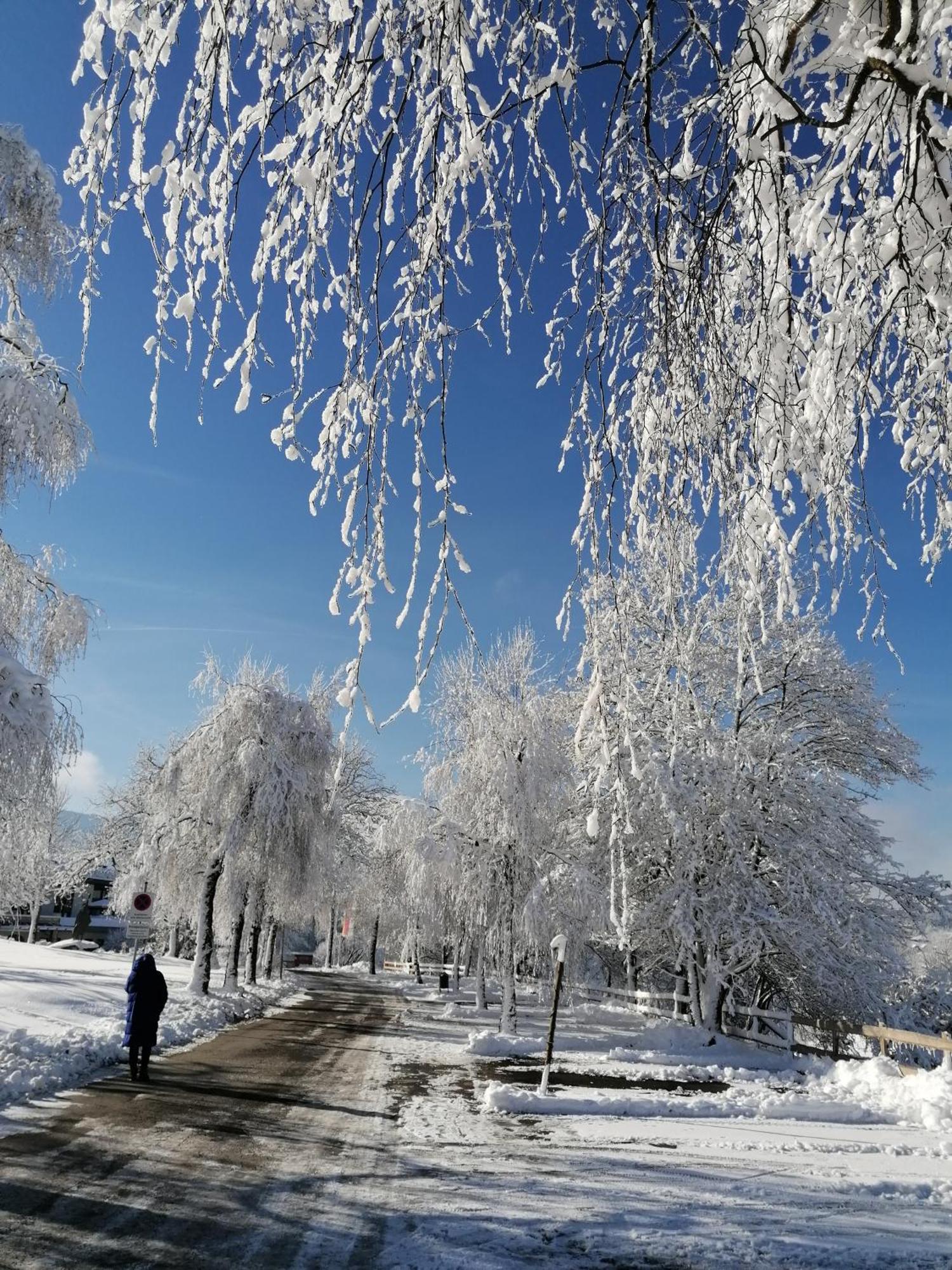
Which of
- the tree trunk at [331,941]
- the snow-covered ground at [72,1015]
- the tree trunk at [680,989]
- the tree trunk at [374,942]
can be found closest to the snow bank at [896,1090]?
the tree trunk at [680,989]

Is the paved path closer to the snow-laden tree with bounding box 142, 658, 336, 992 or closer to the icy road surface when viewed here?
the icy road surface

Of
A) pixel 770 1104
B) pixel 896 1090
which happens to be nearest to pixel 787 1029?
pixel 896 1090

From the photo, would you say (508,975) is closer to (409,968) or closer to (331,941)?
(409,968)

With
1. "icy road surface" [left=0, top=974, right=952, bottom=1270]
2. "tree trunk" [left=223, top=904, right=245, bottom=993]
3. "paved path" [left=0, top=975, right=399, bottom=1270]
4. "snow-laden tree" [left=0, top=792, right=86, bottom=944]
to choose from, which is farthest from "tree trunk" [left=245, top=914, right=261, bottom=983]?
"icy road surface" [left=0, top=974, right=952, bottom=1270]

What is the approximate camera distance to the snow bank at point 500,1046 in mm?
16000

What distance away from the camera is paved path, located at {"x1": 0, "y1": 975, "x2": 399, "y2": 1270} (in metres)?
4.60

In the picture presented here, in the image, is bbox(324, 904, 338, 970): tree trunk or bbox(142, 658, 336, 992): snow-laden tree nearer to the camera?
bbox(142, 658, 336, 992): snow-laden tree

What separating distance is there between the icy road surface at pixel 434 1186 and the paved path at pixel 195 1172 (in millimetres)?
21

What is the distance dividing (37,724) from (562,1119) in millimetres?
6824

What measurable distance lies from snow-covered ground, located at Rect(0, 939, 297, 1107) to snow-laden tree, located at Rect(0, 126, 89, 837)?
110 inches

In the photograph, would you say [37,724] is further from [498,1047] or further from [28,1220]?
[498,1047]

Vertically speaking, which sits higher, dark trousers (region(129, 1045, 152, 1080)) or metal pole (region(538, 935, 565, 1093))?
metal pole (region(538, 935, 565, 1093))

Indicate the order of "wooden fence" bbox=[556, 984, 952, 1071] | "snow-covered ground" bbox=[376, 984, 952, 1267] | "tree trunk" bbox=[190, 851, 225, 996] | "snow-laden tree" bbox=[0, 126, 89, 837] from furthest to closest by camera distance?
"tree trunk" bbox=[190, 851, 225, 996] → "wooden fence" bbox=[556, 984, 952, 1071] → "snow-laden tree" bbox=[0, 126, 89, 837] → "snow-covered ground" bbox=[376, 984, 952, 1267]

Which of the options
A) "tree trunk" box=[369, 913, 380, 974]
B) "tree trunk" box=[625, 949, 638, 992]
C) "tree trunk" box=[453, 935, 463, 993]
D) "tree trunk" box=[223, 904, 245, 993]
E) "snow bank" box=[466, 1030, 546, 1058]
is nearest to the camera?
"snow bank" box=[466, 1030, 546, 1058]
